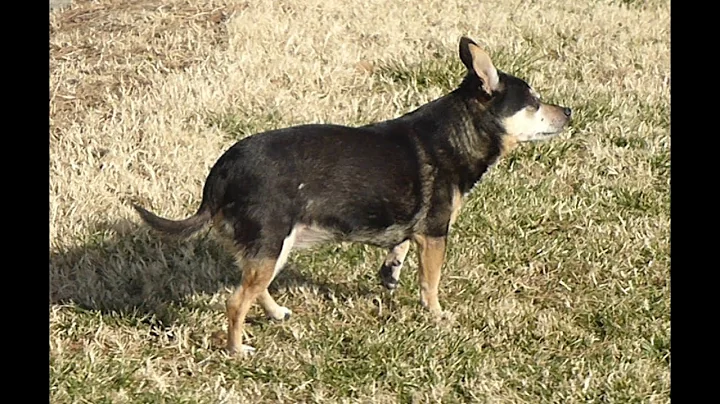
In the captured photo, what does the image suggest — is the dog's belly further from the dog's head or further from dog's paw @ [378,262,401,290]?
the dog's head

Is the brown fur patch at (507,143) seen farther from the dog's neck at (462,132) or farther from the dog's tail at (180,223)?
the dog's tail at (180,223)

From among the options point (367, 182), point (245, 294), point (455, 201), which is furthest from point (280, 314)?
point (455, 201)

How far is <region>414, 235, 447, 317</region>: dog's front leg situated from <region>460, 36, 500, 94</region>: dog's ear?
3.05 ft

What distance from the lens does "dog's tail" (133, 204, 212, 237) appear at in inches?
200

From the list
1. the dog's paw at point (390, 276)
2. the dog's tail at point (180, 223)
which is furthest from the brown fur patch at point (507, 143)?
the dog's tail at point (180, 223)

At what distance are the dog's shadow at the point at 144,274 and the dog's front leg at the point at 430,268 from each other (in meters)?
0.43

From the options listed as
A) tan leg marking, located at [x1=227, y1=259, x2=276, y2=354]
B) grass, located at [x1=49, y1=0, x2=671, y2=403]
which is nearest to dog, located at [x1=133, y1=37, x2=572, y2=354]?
tan leg marking, located at [x1=227, y1=259, x2=276, y2=354]

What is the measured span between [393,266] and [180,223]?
4.66ft

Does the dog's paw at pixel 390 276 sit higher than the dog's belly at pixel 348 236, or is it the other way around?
the dog's belly at pixel 348 236

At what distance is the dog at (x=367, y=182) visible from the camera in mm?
4945

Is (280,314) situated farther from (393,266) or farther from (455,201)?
(455,201)

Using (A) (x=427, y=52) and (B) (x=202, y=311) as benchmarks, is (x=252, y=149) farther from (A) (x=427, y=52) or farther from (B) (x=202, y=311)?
(A) (x=427, y=52)

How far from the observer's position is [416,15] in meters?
10.6
